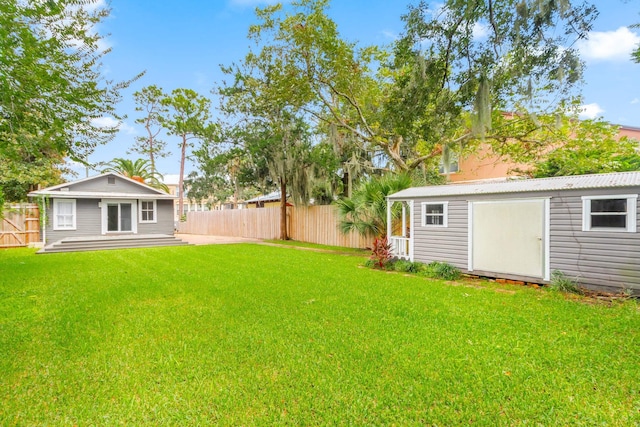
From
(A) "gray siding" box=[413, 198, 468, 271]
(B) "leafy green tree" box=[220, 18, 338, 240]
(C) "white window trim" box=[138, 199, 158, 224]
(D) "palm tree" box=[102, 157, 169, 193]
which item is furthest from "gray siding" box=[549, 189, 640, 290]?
(D) "palm tree" box=[102, 157, 169, 193]

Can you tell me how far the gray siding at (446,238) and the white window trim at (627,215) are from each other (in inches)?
86.1

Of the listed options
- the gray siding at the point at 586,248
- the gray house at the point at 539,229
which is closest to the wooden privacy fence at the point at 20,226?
the gray house at the point at 539,229

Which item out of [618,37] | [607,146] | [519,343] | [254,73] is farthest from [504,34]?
[254,73]

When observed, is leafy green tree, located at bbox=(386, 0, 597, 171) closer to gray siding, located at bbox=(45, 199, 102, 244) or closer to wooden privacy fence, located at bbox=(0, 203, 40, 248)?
gray siding, located at bbox=(45, 199, 102, 244)

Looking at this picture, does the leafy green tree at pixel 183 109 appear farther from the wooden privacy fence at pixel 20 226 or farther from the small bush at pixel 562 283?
the small bush at pixel 562 283

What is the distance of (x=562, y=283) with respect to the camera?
6113 mm

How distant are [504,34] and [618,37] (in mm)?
2013

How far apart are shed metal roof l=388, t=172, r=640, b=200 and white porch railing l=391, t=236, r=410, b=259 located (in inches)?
46.6

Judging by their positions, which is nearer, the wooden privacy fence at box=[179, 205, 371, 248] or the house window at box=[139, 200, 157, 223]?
the wooden privacy fence at box=[179, 205, 371, 248]

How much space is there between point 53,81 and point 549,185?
9055 millimetres

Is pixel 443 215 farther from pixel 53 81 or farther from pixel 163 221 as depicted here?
pixel 163 221

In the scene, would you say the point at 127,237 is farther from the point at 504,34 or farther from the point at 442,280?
the point at 504,34

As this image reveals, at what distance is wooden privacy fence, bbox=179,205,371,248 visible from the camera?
13.9m

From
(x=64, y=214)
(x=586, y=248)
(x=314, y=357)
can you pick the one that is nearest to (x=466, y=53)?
(x=586, y=248)
